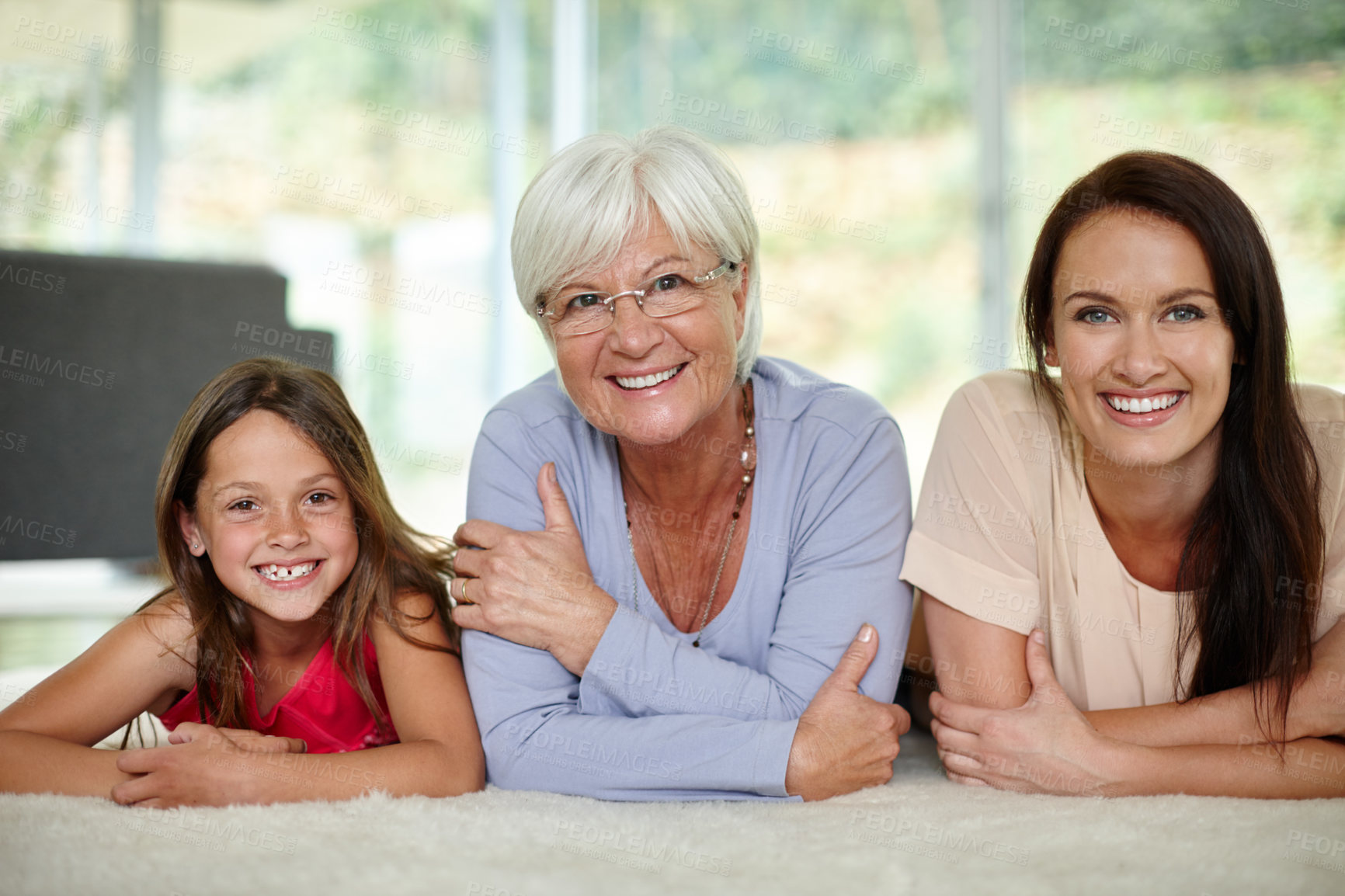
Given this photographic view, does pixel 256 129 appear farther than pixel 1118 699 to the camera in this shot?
Yes

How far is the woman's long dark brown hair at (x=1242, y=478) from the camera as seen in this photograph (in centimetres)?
147

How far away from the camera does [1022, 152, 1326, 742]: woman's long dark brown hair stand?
147cm

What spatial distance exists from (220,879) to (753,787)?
0.66m

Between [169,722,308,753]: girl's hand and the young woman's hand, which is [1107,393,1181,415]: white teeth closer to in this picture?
the young woman's hand

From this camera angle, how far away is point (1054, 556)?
162 centimetres

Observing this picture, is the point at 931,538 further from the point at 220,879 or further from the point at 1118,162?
the point at 220,879

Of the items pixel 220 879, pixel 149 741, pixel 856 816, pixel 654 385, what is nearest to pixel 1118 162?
pixel 654 385

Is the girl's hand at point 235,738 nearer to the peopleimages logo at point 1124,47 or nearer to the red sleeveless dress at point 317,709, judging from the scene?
the red sleeveless dress at point 317,709

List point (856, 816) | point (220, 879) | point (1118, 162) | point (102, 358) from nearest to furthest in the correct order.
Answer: point (220, 879), point (856, 816), point (1118, 162), point (102, 358)

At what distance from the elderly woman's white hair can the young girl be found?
447 mm

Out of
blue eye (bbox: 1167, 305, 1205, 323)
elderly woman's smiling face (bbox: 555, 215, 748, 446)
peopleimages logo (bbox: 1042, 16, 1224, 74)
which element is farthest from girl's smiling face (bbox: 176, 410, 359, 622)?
peopleimages logo (bbox: 1042, 16, 1224, 74)

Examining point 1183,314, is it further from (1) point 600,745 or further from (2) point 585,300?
(1) point 600,745

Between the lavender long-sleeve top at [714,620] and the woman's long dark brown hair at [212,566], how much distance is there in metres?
0.17

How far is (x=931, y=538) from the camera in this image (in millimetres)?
1614
